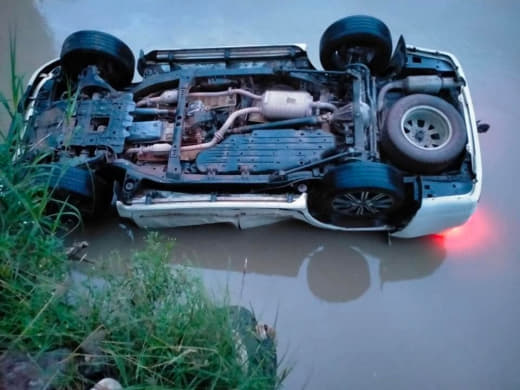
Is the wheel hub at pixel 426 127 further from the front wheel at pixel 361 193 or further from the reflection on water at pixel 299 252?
the reflection on water at pixel 299 252

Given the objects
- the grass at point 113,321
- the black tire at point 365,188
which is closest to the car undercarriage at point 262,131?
the black tire at point 365,188

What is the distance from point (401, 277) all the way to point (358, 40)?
184 centimetres

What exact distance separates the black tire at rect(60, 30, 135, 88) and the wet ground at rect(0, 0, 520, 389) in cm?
115

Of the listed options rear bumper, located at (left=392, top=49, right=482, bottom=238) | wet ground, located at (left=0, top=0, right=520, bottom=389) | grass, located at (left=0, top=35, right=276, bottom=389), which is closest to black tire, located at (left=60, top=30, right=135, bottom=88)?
wet ground, located at (left=0, top=0, right=520, bottom=389)

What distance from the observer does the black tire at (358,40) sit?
13.5 feet

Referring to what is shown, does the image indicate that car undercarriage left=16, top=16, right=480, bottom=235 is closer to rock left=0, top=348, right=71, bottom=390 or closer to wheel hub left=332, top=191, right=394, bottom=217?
wheel hub left=332, top=191, right=394, bottom=217

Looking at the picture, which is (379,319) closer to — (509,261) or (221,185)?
(509,261)

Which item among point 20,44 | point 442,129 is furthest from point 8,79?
point 442,129

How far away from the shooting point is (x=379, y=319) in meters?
3.96

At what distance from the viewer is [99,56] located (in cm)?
431

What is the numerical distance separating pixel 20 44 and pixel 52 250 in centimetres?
352

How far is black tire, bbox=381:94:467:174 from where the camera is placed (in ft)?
12.5

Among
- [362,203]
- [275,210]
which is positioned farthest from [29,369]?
[362,203]

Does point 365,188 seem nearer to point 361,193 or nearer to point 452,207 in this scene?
point 361,193
